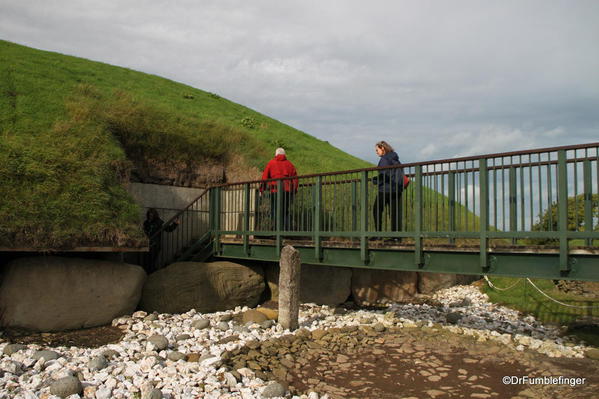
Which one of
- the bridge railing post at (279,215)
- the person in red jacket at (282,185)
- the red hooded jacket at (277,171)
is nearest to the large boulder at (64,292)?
the bridge railing post at (279,215)

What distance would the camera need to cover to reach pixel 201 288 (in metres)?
12.5

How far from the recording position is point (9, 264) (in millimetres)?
10156

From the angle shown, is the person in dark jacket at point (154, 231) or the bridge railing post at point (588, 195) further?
the person in dark jacket at point (154, 231)

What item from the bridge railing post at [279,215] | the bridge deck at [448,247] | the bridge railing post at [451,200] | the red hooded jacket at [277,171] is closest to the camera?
the bridge deck at [448,247]

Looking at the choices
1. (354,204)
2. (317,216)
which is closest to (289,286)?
(317,216)

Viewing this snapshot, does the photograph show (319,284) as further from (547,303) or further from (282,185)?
(547,303)

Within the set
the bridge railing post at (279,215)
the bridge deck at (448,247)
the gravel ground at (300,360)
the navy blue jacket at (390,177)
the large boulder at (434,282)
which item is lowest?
the gravel ground at (300,360)

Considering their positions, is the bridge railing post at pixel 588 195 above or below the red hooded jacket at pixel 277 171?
below

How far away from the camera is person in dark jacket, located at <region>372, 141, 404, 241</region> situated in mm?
9736

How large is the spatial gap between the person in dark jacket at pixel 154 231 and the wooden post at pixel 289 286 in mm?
5057

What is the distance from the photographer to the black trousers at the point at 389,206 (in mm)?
9719

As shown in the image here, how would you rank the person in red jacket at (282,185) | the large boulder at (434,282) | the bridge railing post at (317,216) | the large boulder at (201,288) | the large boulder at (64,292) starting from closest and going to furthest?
the large boulder at (64,292) < the bridge railing post at (317,216) < the person in red jacket at (282,185) < the large boulder at (201,288) < the large boulder at (434,282)

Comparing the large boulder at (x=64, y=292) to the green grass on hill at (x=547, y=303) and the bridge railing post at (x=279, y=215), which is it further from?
the green grass on hill at (x=547, y=303)

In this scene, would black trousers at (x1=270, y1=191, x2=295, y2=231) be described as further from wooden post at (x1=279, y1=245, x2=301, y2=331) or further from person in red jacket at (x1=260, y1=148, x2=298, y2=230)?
wooden post at (x1=279, y1=245, x2=301, y2=331)
